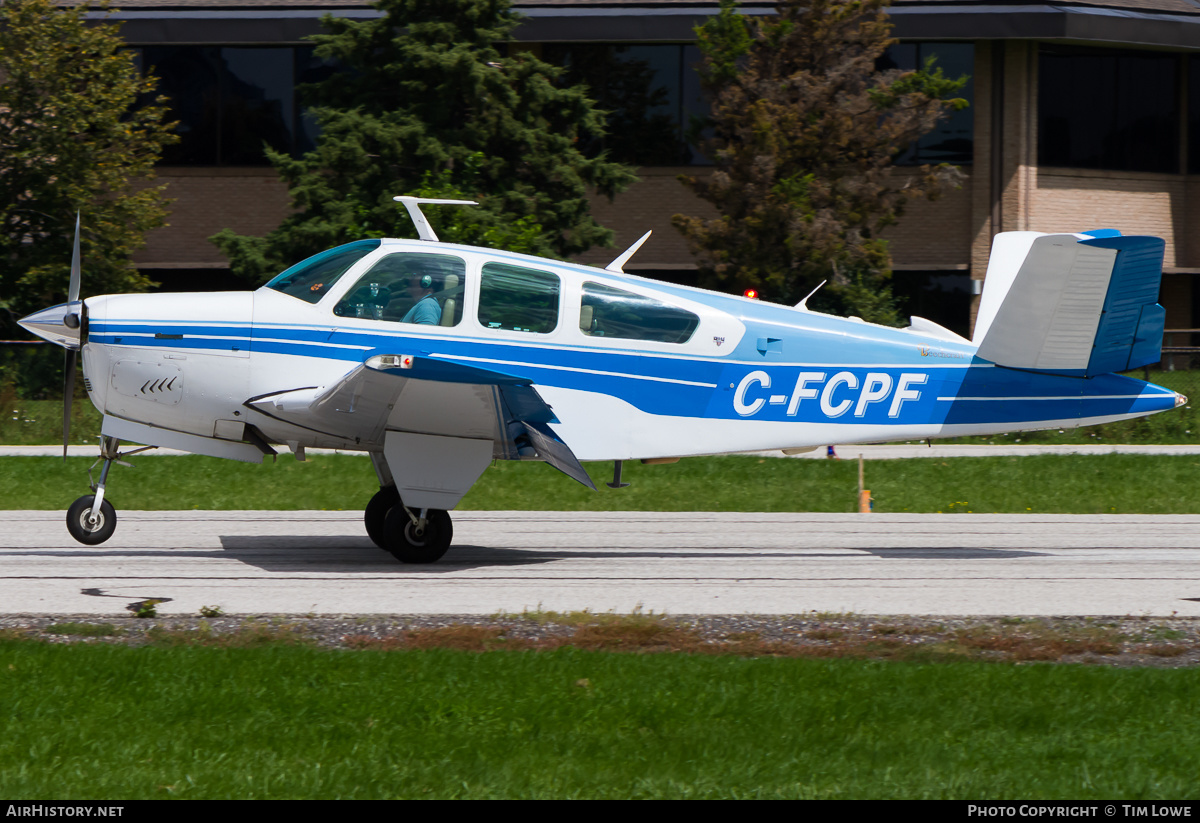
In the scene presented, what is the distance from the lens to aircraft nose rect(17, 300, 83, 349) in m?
9.48

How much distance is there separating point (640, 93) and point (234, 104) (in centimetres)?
944

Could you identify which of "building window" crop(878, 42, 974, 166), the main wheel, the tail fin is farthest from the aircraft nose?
"building window" crop(878, 42, 974, 166)

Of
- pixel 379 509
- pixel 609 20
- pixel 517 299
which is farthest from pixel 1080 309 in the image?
pixel 609 20

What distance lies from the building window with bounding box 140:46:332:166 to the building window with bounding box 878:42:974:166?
13.6 m

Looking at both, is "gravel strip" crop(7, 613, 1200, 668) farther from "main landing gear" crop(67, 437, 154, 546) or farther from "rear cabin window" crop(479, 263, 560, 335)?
"rear cabin window" crop(479, 263, 560, 335)

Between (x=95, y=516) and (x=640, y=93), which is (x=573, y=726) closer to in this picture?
(x=95, y=516)

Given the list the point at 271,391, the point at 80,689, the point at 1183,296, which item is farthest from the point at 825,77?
the point at 80,689

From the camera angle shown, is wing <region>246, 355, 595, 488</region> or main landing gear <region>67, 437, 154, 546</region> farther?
main landing gear <region>67, 437, 154, 546</region>

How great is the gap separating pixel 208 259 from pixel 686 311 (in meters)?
21.0

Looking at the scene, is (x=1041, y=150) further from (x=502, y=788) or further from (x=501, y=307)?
(x=502, y=788)

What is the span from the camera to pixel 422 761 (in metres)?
5.01

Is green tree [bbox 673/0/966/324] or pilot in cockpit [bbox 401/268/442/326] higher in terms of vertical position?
green tree [bbox 673/0/966/324]

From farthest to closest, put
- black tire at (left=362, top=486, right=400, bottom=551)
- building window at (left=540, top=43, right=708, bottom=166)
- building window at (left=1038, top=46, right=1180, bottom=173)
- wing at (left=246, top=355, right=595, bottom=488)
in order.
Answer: building window at (left=1038, top=46, right=1180, bottom=173) < building window at (left=540, top=43, right=708, bottom=166) < black tire at (left=362, top=486, right=400, bottom=551) < wing at (left=246, top=355, right=595, bottom=488)

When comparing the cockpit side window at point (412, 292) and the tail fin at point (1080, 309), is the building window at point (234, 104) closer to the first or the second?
the cockpit side window at point (412, 292)
